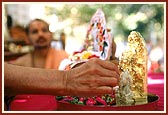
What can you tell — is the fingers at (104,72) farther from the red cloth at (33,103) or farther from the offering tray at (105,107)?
the red cloth at (33,103)

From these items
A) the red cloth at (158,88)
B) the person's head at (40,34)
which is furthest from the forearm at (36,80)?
A: the person's head at (40,34)

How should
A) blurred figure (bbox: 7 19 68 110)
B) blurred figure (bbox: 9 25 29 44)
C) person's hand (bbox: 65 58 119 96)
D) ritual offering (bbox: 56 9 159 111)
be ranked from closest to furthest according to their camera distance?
person's hand (bbox: 65 58 119 96)
ritual offering (bbox: 56 9 159 111)
blurred figure (bbox: 7 19 68 110)
blurred figure (bbox: 9 25 29 44)

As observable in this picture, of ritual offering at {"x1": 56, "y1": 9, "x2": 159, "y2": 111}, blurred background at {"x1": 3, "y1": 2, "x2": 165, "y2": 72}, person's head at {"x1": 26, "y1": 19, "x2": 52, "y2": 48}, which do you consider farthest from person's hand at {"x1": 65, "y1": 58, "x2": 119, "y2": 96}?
blurred background at {"x1": 3, "y1": 2, "x2": 165, "y2": 72}

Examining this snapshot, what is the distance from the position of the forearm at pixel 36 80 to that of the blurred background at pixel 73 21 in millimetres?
3127

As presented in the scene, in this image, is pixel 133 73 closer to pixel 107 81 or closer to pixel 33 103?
pixel 107 81

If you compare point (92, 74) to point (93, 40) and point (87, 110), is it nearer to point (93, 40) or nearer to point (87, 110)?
point (87, 110)

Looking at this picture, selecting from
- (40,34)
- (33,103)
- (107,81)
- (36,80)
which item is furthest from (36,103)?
(40,34)

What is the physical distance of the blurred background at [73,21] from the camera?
542cm

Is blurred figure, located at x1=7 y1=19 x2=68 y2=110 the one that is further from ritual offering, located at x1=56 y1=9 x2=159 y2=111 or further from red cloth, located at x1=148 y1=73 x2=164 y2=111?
ritual offering, located at x1=56 y1=9 x2=159 y2=111

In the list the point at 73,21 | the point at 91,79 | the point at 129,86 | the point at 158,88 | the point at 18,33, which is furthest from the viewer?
the point at 73,21

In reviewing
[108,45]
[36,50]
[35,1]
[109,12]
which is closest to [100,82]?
[108,45]

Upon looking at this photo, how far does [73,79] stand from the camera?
103 cm

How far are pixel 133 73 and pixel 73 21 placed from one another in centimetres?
722

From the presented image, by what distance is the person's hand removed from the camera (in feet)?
3.35
